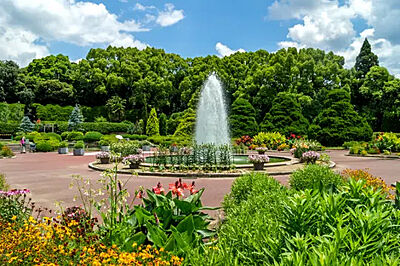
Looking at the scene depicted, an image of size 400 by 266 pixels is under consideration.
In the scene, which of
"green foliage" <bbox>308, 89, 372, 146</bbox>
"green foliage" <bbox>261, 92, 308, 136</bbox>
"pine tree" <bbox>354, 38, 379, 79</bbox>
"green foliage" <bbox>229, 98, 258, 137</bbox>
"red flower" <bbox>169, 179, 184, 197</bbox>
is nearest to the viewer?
"red flower" <bbox>169, 179, 184, 197</bbox>

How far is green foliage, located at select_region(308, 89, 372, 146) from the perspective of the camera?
28188mm

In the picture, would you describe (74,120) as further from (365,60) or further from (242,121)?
(365,60)

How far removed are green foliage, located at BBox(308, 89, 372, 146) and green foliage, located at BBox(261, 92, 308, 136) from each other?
4.05ft

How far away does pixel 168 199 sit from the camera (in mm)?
4539

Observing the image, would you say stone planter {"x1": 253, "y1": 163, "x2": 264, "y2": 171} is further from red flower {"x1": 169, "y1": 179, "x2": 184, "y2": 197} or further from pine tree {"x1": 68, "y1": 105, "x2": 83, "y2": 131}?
pine tree {"x1": 68, "y1": 105, "x2": 83, "y2": 131}

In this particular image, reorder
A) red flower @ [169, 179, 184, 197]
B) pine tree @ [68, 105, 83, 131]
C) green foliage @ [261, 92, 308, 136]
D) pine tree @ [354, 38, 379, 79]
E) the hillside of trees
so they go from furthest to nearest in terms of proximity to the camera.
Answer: pine tree @ [354, 38, 379, 79], pine tree @ [68, 105, 83, 131], the hillside of trees, green foliage @ [261, 92, 308, 136], red flower @ [169, 179, 184, 197]

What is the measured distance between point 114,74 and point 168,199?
45123 mm

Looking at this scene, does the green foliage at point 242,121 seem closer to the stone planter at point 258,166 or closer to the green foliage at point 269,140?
the green foliage at point 269,140

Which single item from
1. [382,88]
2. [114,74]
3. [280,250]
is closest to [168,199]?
[280,250]

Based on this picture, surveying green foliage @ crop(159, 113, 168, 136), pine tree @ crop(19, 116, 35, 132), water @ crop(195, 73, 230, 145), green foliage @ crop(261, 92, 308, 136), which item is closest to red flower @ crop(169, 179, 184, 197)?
water @ crop(195, 73, 230, 145)

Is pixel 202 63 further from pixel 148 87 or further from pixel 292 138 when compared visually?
pixel 292 138

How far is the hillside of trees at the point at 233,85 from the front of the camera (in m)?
32.1

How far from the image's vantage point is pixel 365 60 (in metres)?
43.5

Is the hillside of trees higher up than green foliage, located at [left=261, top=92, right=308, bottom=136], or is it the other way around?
the hillside of trees
